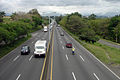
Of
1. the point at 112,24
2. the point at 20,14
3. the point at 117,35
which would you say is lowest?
the point at 117,35

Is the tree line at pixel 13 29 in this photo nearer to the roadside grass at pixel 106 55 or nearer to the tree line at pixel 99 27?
the roadside grass at pixel 106 55

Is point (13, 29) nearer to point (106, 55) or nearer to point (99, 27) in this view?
point (106, 55)

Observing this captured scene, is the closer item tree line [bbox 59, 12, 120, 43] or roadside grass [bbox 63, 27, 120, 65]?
roadside grass [bbox 63, 27, 120, 65]

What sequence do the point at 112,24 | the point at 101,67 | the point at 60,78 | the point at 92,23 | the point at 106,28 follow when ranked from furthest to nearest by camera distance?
the point at 92,23, the point at 106,28, the point at 112,24, the point at 101,67, the point at 60,78

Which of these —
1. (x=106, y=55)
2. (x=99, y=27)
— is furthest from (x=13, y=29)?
(x=99, y=27)

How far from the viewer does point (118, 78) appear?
17.2 metres

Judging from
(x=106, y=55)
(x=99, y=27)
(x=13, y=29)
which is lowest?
(x=106, y=55)

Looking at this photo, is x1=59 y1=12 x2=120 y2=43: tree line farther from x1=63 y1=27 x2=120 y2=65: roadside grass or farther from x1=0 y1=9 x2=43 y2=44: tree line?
x1=0 y1=9 x2=43 y2=44: tree line

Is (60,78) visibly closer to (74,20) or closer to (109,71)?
(109,71)

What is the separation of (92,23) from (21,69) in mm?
83055

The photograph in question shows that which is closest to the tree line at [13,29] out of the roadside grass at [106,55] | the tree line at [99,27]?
the roadside grass at [106,55]

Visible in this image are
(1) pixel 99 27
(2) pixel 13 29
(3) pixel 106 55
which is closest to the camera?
(3) pixel 106 55

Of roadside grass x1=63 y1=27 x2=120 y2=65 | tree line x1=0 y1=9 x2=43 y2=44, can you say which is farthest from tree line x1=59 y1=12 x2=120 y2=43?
tree line x1=0 y1=9 x2=43 y2=44

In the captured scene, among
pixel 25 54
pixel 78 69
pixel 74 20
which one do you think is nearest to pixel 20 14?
pixel 74 20
